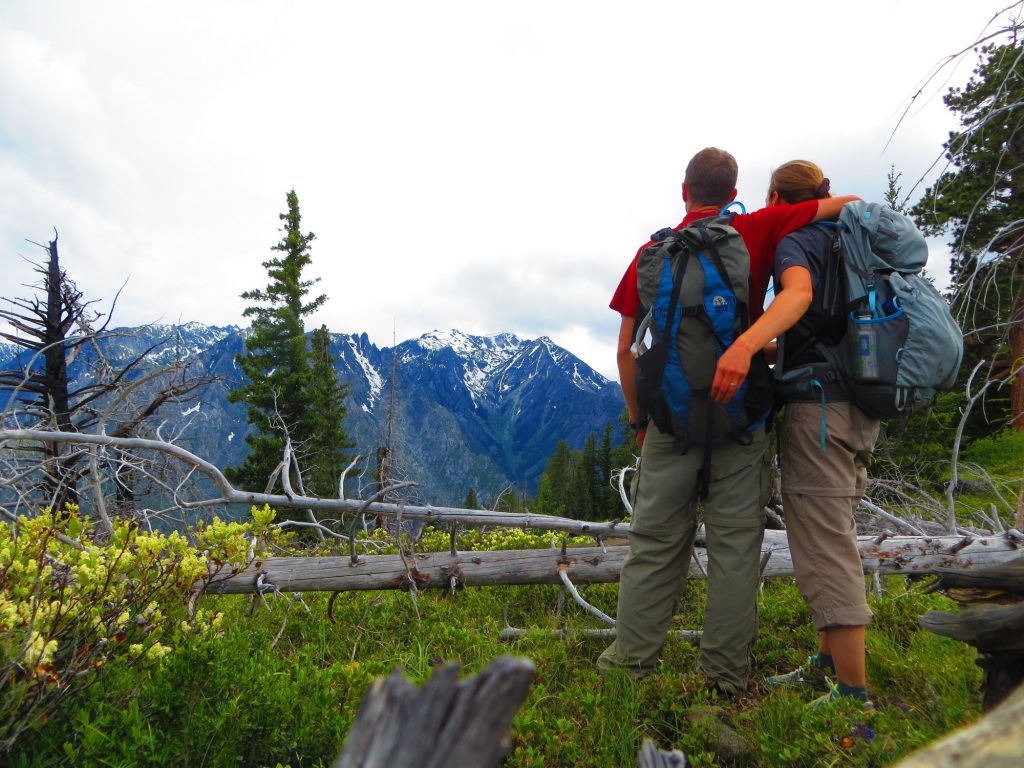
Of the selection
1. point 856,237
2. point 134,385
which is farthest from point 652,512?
point 134,385

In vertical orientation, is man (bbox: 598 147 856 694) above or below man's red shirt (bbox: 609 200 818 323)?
below

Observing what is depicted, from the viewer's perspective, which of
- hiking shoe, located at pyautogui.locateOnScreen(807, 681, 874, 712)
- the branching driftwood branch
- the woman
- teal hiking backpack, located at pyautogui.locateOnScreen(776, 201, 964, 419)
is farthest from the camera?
the branching driftwood branch

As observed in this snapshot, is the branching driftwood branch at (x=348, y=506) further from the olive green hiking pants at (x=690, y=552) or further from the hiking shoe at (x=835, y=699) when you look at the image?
the hiking shoe at (x=835, y=699)

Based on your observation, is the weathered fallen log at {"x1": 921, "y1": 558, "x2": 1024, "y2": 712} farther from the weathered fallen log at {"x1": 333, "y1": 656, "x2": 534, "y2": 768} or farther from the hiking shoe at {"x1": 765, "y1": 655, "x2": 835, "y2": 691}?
the weathered fallen log at {"x1": 333, "y1": 656, "x2": 534, "y2": 768}

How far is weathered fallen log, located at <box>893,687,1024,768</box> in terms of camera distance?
630 millimetres

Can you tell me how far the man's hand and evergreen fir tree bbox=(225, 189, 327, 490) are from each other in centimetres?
2029

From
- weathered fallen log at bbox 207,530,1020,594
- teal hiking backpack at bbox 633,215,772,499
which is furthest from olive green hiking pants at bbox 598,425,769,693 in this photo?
weathered fallen log at bbox 207,530,1020,594

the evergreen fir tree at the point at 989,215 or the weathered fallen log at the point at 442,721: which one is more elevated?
the evergreen fir tree at the point at 989,215

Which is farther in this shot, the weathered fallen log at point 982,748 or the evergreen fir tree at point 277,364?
the evergreen fir tree at point 277,364

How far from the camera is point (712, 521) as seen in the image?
3.09 metres

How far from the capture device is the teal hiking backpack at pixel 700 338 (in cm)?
281

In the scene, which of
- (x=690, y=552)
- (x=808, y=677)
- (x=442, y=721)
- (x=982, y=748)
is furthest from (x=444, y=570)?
(x=982, y=748)

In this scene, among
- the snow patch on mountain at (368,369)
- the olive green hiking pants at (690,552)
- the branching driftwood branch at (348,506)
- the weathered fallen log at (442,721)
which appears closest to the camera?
the weathered fallen log at (442,721)

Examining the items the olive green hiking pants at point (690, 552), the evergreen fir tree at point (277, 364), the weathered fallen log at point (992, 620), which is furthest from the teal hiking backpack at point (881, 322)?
the evergreen fir tree at point (277, 364)
